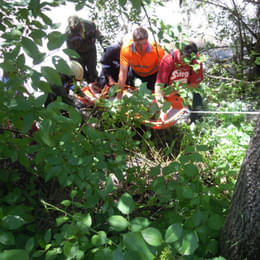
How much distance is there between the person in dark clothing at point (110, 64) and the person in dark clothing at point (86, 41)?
0.26m

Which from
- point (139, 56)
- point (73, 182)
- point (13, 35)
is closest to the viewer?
point (13, 35)

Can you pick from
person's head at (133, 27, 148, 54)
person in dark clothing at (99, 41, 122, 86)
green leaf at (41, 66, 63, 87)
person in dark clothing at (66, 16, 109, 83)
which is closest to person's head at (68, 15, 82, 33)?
person in dark clothing at (66, 16, 109, 83)

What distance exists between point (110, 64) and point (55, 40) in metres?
3.23

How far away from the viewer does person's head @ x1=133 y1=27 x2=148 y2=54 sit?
11.2 feet

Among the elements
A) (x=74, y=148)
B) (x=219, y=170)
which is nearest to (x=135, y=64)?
(x=219, y=170)

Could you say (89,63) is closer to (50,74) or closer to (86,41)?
(86,41)

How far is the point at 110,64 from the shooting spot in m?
4.11

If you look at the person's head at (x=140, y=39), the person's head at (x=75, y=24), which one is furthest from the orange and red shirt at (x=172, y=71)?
the person's head at (x=75, y=24)

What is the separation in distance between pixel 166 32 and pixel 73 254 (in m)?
1.37

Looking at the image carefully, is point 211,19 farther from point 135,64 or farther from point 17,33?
point 17,33

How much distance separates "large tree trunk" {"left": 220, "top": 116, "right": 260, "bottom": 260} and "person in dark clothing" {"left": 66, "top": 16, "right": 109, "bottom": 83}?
3002 mm

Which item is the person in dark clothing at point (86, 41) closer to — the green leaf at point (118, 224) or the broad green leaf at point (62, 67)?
the broad green leaf at point (62, 67)

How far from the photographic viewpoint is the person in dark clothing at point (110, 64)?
400cm

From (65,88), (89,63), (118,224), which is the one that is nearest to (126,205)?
(118,224)
